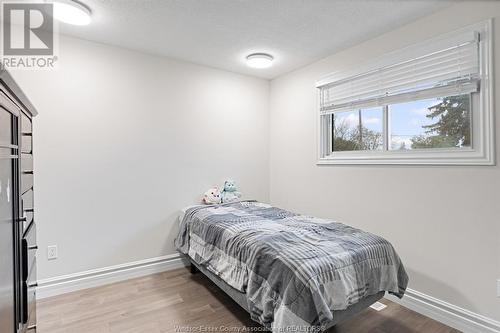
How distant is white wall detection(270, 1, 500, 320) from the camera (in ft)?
6.18

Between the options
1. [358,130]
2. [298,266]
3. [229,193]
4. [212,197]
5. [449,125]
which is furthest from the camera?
[229,193]

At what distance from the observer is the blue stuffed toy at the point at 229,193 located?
3.27 meters

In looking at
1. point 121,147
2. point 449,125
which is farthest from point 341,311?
point 121,147

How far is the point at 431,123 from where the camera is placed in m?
2.24

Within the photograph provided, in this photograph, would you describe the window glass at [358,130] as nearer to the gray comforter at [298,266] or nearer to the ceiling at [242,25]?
Result: the ceiling at [242,25]

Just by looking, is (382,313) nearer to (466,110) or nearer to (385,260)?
(385,260)

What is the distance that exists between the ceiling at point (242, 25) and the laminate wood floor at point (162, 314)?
7.79ft

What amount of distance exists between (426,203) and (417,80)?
3.31 ft

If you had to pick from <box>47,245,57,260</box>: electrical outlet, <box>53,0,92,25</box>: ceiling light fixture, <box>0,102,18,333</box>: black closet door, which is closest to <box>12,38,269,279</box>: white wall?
<box>47,245,57,260</box>: electrical outlet

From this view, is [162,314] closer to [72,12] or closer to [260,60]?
[72,12]

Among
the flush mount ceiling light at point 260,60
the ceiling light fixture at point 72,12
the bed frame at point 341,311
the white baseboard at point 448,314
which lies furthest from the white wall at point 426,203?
the ceiling light fixture at point 72,12

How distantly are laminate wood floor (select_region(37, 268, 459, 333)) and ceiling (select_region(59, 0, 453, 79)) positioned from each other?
7.79 feet

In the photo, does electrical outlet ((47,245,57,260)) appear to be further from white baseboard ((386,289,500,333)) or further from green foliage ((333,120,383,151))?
white baseboard ((386,289,500,333))

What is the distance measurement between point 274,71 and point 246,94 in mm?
465
